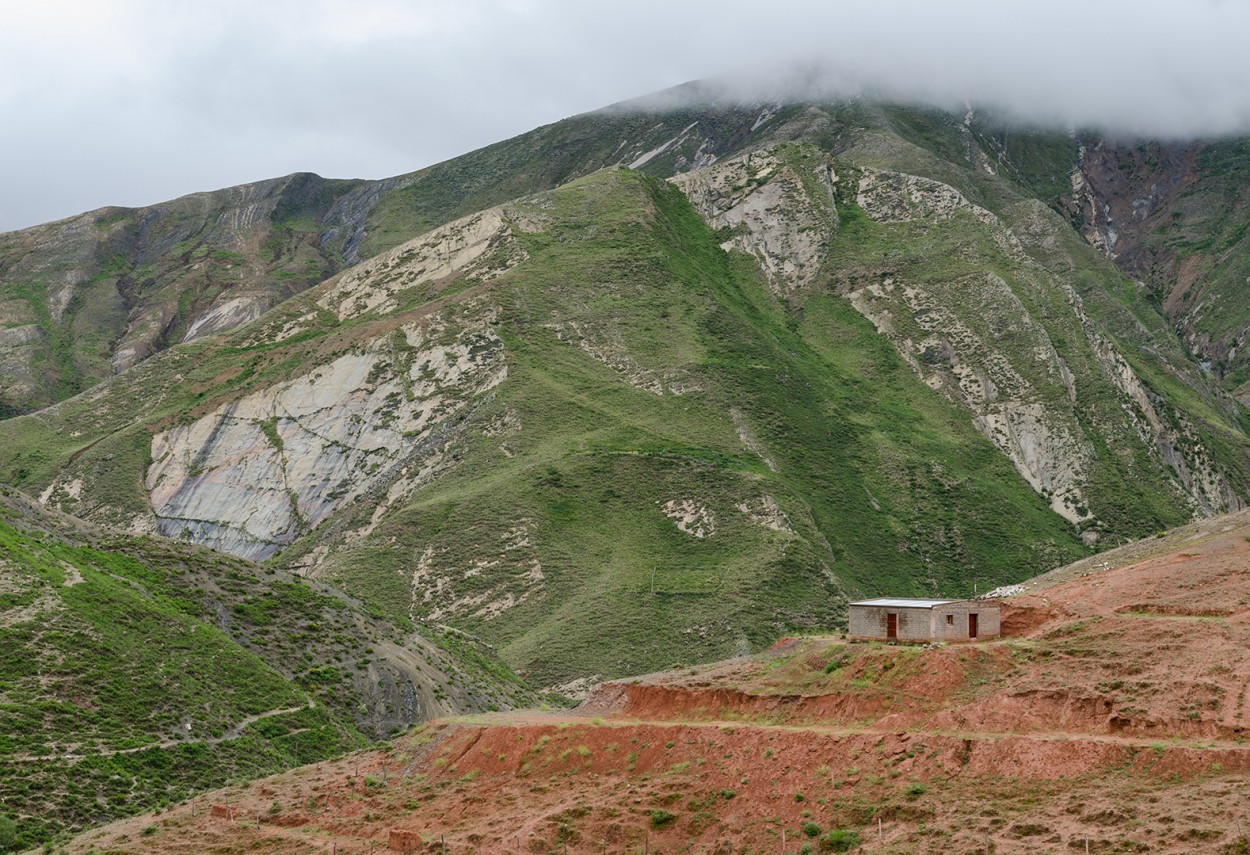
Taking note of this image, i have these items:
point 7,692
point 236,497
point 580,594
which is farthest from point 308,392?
point 7,692

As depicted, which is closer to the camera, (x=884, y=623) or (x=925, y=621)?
(x=925, y=621)

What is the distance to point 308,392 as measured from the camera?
151m

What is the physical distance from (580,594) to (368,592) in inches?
628

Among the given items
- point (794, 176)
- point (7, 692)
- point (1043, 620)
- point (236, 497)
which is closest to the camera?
point (1043, 620)

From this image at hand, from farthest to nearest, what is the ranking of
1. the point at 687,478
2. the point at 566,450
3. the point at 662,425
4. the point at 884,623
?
1. the point at 662,425
2. the point at 566,450
3. the point at 687,478
4. the point at 884,623

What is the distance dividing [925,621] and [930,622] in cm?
22

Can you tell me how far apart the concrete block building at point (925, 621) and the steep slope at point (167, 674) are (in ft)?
92.6

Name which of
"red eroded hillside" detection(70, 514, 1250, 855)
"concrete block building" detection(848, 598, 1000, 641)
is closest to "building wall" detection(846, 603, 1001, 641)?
"concrete block building" detection(848, 598, 1000, 641)

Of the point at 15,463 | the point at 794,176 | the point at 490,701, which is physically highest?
the point at 794,176

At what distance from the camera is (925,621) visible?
169ft

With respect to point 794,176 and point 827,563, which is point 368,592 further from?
point 794,176

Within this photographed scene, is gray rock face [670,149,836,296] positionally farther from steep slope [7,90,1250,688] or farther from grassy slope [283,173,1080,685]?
grassy slope [283,173,1080,685]

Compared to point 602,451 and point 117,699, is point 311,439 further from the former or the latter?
point 117,699

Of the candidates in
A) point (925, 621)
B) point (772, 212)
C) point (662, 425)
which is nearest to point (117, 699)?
point (925, 621)
